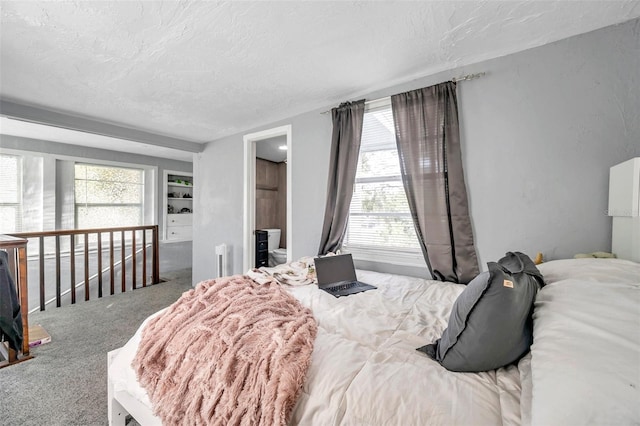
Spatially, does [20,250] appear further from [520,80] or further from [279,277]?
[520,80]

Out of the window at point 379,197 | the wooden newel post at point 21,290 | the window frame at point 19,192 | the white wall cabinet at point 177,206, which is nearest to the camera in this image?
the wooden newel post at point 21,290

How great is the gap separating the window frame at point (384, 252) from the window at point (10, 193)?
16.5 ft

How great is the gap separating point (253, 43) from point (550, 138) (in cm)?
196

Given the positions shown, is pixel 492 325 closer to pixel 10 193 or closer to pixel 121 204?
pixel 10 193

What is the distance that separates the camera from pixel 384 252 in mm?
2303

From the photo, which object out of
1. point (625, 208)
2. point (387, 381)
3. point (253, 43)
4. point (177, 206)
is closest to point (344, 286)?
point (387, 381)

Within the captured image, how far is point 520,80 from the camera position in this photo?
170cm

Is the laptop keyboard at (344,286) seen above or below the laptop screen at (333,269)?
below

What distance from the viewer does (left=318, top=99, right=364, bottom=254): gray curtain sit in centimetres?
234

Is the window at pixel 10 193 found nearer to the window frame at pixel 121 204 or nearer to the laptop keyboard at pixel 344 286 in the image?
the window frame at pixel 121 204

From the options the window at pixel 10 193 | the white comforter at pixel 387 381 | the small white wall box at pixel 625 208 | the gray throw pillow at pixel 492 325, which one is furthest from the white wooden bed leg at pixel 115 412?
the window at pixel 10 193

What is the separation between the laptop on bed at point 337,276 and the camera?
1.76 m

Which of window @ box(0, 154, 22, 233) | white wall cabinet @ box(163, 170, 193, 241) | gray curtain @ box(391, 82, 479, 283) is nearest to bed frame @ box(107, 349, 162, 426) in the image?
gray curtain @ box(391, 82, 479, 283)

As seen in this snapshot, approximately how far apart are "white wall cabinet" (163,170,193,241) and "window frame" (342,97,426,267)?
490 centimetres
